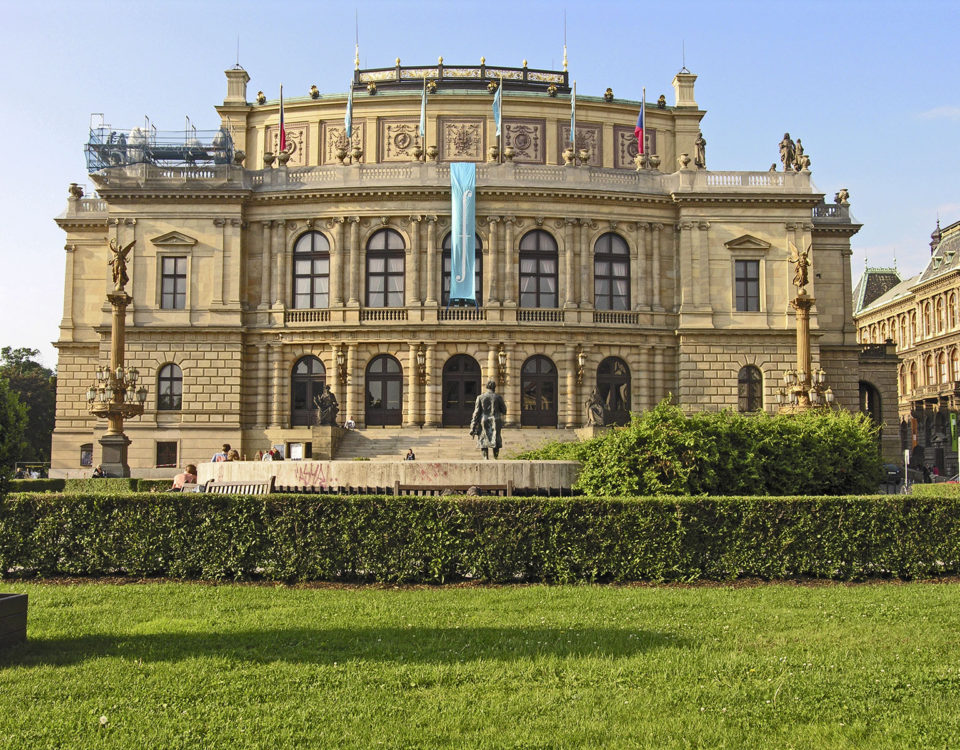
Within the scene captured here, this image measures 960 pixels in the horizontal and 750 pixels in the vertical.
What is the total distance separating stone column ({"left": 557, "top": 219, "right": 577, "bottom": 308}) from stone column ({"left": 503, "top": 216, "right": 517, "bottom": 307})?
102 inches

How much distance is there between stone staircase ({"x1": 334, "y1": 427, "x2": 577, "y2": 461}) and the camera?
4072 centimetres

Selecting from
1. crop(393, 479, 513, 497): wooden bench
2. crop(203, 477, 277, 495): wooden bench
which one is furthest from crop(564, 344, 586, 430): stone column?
crop(393, 479, 513, 497): wooden bench

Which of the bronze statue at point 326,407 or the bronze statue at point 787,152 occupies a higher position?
the bronze statue at point 787,152

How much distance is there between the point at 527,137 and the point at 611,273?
12.7 metres

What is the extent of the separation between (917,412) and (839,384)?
40.3m

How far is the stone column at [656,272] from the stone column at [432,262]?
11448 mm

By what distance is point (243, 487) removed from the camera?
21250 mm

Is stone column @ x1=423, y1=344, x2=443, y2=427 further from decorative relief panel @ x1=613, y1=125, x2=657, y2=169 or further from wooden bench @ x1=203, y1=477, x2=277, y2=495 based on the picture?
wooden bench @ x1=203, y1=477, x2=277, y2=495

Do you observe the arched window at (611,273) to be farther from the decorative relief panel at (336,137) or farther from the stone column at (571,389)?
the decorative relief panel at (336,137)

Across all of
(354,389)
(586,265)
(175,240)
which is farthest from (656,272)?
(175,240)

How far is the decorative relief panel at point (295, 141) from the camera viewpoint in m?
56.1

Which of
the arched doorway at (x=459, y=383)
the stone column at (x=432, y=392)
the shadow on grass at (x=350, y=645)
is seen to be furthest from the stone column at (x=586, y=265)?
the shadow on grass at (x=350, y=645)

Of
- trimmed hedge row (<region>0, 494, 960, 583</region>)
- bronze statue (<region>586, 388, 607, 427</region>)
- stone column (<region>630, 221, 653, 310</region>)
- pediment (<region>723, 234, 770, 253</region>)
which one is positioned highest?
→ pediment (<region>723, 234, 770, 253</region>)

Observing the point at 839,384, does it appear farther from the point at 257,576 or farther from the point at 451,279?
the point at 257,576
